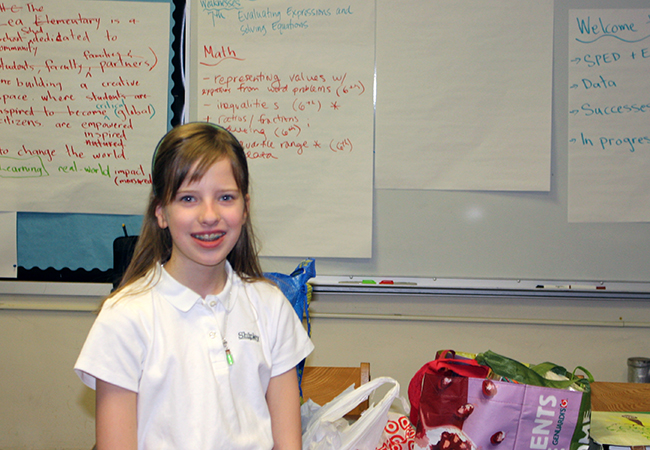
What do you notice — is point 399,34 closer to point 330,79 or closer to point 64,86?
point 330,79

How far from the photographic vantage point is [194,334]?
36.6 inches

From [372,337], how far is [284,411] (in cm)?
78

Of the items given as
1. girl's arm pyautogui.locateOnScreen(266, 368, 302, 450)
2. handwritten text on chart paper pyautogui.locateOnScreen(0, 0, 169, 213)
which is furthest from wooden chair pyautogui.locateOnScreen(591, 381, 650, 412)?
handwritten text on chart paper pyautogui.locateOnScreen(0, 0, 169, 213)

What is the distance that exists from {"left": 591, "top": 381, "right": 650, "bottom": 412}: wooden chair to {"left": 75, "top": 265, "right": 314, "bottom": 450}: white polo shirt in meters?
0.87

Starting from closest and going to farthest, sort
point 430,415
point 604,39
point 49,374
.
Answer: point 430,415 < point 604,39 < point 49,374

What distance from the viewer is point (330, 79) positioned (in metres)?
1.67

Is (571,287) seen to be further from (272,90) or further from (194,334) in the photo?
(194,334)

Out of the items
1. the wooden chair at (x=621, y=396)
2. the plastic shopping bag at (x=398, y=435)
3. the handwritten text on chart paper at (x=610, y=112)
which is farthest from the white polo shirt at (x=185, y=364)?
the handwritten text on chart paper at (x=610, y=112)

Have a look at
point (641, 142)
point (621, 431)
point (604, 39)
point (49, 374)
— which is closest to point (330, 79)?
point (604, 39)

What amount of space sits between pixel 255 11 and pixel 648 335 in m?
1.69

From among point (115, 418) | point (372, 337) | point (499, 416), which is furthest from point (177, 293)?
point (372, 337)

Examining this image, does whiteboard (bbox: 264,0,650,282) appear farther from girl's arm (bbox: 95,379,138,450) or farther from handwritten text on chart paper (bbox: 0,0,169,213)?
girl's arm (bbox: 95,379,138,450)

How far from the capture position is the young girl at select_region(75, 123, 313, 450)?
86 centimetres

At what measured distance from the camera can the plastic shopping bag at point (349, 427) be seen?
106 cm
